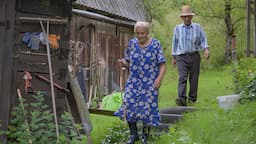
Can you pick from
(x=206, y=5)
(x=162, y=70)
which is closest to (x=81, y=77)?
(x=162, y=70)

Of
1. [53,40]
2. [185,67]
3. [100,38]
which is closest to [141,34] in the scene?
[53,40]

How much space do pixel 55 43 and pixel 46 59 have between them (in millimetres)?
214

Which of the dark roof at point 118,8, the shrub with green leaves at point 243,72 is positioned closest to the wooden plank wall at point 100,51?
the dark roof at point 118,8

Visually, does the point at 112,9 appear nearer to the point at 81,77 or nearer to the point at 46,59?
the point at 81,77

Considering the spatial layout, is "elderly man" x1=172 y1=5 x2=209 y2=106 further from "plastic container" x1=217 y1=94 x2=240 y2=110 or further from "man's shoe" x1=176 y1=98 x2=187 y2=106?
"plastic container" x1=217 y1=94 x2=240 y2=110

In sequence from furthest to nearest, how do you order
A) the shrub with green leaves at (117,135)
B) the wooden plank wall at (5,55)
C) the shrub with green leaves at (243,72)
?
the shrub with green leaves at (243,72)
the shrub with green leaves at (117,135)
the wooden plank wall at (5,55)

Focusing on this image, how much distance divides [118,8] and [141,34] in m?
10.3

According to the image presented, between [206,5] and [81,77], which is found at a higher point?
[206,5]

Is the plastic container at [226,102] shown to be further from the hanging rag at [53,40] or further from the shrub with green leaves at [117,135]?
the hanging rag at [53,40]

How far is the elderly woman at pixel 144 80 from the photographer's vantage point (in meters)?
6.36

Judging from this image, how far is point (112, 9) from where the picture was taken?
51.3 feet

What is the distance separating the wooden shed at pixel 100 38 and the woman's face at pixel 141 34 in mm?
5975

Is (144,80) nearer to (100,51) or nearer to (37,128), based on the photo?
(37,128)

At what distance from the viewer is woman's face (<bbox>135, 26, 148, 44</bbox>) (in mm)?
6309
